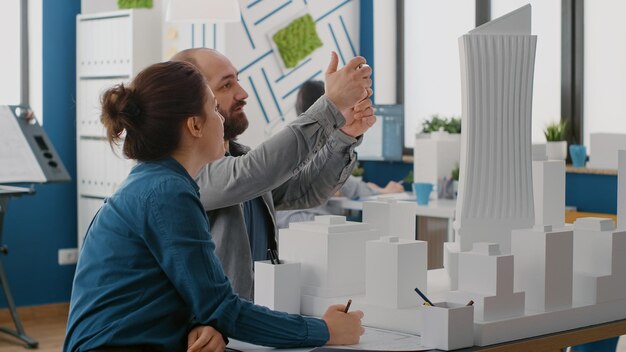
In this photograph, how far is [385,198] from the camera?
2592 millimetres

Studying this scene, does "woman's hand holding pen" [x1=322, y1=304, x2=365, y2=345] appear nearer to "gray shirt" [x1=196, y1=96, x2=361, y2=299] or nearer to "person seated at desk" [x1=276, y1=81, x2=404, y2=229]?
"gray shirt" [x1=196, y1=96, x2=361, y2=299]

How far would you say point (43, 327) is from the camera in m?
6.04

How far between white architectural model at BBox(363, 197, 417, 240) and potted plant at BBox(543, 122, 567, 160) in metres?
3.34

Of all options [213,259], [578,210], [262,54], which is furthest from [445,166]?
[213,259]

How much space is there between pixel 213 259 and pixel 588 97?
174 inches

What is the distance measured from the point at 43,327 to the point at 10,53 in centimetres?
175

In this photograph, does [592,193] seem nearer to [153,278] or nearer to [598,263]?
[598,263]

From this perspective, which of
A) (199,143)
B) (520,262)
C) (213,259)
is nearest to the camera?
(213,259)

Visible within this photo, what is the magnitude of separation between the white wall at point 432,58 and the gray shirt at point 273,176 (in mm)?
3782

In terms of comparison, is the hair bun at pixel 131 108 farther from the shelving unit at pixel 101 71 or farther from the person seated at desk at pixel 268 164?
the shelving unit at pixel 101 71

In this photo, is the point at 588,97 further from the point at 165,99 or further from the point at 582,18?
the point at 165,99

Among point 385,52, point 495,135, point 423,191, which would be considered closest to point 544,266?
point 495,135

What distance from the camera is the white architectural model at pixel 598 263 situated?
2238 mm

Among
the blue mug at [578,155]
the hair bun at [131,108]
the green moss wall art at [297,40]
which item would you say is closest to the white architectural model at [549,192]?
the hair bun at [131,108]
